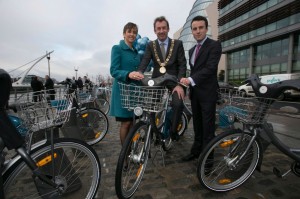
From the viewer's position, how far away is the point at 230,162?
258cm

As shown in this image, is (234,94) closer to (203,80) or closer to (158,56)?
(203,80)

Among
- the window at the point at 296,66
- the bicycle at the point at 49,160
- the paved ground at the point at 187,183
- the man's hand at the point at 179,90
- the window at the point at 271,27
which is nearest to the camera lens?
the bicycle at the point at 49,160

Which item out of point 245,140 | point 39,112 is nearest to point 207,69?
point 245,140

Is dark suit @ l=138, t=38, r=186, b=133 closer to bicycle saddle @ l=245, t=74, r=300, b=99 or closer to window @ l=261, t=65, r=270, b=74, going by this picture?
bicycle saddle @ l=245, t=74, r=300, b=99

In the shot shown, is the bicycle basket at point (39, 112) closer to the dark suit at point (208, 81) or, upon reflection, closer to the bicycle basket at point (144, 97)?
the bicycle basket at point (144, 97)

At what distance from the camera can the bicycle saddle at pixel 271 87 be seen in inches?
88.5

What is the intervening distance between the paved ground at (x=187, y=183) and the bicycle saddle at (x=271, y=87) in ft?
3.89

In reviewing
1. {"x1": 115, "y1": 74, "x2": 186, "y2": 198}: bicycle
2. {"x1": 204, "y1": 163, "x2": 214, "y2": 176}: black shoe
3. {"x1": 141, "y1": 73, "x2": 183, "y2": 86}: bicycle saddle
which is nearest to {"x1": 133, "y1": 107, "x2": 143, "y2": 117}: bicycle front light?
{"x1": 115, "y1": 74, "x2": 186, "y2": 198}: bicycle

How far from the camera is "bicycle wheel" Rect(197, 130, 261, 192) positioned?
252cm

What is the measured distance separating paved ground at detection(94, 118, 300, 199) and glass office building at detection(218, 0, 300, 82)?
3060cm

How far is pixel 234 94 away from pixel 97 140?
320cm

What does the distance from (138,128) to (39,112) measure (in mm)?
996

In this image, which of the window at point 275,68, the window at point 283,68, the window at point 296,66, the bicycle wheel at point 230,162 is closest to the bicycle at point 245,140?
the bicycle wheel at point 230,162

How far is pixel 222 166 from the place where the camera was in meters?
2.75
